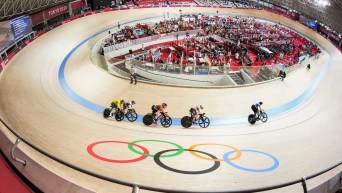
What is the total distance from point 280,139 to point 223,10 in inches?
1217

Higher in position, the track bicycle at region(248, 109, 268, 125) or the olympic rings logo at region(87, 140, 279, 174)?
the olympic rings logo at region(87, 140, 279, 174)

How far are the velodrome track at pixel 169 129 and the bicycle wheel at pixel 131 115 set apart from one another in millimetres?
407

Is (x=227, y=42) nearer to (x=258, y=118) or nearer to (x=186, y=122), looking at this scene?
(x=258, y=118)

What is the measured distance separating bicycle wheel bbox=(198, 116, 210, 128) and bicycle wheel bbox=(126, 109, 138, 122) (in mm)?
2533

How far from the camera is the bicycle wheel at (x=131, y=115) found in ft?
36.8

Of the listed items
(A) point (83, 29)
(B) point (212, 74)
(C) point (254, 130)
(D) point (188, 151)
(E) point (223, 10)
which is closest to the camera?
(D) point (188, 151)

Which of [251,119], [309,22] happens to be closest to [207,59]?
[251,119]

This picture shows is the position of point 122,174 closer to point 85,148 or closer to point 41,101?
point 85,148

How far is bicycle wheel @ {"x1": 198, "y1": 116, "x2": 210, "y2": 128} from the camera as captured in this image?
10961 millimetres

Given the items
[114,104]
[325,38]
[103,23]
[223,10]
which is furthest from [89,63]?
[223,10]

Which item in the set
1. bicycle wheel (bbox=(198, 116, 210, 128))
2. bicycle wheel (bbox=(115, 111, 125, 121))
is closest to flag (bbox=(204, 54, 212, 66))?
bicycle wheel (bbox=(198, 116, 210, 128))

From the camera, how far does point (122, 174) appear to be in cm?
676

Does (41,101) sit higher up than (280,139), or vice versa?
(41,101)

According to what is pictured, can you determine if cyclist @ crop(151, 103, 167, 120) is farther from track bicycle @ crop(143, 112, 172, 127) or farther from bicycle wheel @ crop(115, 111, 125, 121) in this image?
bicycle wheel @ crop(115, 111, 125, 121)
